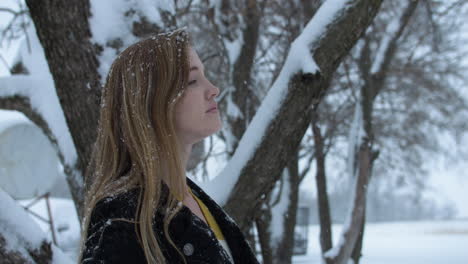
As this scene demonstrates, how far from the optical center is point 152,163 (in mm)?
1290

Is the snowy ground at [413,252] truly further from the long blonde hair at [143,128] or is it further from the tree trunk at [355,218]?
the long blonde hair at [143,128]

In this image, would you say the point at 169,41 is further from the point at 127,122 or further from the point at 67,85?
the point at 67,85

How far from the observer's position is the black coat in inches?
45.2

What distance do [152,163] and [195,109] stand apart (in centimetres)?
24

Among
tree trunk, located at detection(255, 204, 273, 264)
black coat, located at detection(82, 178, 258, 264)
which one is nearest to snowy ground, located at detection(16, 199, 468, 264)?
tree trunk, located at detection(255, 204, 273, 264)

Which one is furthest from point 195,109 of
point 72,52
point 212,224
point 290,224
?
point 290,224

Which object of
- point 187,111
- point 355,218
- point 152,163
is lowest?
point 355,218

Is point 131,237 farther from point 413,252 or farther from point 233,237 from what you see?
point 413,252

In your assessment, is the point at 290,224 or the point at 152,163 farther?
the point at 290,224

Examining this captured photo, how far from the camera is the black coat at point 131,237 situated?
1.15 m

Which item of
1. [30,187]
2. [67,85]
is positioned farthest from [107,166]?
[30,187]

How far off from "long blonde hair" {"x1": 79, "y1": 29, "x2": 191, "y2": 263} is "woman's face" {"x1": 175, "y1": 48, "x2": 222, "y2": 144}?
5 cm

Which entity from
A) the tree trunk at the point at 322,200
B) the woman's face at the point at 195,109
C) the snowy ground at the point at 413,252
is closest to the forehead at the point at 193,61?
the woman's face at the point at 195,109

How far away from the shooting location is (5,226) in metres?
1.85
